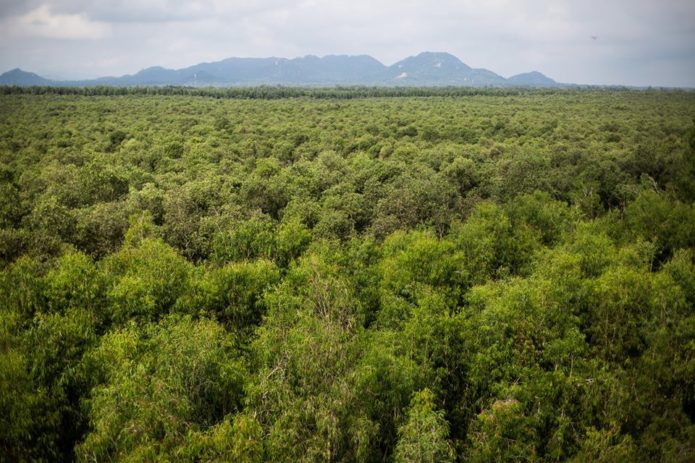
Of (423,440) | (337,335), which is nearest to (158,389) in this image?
(337,335)

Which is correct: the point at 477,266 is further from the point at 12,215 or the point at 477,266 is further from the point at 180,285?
the point at 12,215

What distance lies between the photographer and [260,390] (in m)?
16.9

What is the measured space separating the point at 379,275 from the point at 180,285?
38.3 ft

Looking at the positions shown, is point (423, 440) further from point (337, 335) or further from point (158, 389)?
point (158, 389)

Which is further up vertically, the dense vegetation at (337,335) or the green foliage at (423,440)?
the dense vegetation at (337,335)

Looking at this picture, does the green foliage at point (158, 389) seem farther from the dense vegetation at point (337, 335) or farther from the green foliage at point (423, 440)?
the green foliage at point (423, 440)

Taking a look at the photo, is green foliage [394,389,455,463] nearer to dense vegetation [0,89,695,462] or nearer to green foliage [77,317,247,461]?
dense vegetation [0,89,695,462]

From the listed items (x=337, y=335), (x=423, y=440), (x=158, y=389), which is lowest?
(x=423, y=440)

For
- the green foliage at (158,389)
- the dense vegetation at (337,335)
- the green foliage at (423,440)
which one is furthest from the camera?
the dense vegetation at (337,335)

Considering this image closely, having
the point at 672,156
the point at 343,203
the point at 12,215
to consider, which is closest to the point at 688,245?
the point at 343,203

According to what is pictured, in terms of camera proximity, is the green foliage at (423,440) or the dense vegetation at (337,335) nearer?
the green foliage at (423,440)

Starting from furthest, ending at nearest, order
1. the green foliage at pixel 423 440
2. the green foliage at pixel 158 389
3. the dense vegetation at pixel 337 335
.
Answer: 1. the dense vegetation at pixel 337 335
2. the green foliage at pixel 423 440
3. the green foliage at pixel 158 389

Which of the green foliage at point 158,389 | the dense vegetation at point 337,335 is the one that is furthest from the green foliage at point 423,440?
the green foliage at point 158,389

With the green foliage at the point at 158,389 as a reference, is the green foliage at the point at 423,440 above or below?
below
